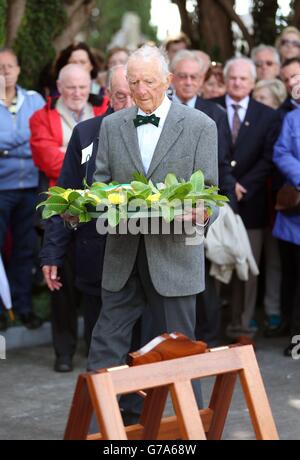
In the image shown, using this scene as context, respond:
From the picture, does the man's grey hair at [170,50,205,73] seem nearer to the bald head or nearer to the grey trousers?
the bald head

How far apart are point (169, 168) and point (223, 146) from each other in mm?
2739

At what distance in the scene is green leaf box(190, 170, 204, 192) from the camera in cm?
488

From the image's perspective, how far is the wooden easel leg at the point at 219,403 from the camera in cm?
475

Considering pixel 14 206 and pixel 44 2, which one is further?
pixel 44 2

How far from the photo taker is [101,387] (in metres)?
4.18

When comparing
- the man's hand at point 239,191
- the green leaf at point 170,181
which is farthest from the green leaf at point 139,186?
the man's hand at point 239,191

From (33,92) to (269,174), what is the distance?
2.02m

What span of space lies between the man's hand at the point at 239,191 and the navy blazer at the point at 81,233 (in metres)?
2.19

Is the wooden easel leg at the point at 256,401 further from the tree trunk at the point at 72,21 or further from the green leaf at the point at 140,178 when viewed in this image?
the tree trunk at the point at 72,21

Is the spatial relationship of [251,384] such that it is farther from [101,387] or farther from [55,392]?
[55,392]

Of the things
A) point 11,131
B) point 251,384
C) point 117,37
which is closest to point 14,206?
point 11,131

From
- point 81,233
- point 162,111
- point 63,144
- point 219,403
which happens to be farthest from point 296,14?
point 219,403

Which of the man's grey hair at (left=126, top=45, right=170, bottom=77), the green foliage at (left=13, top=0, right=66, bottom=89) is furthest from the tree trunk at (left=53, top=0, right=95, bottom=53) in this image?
the man's grey hair at (left=126, top=45, right=170, bottom=77)
